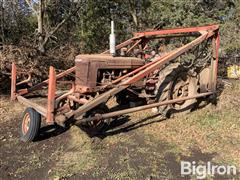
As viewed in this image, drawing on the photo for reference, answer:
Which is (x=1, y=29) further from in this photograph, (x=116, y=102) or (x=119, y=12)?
(x=119, y=12)

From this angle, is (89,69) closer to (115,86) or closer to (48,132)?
(115,86)

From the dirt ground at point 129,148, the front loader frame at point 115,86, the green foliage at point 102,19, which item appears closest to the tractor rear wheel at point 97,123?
the dirt ground at point 129,148

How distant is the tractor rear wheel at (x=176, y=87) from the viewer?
5.78 metres

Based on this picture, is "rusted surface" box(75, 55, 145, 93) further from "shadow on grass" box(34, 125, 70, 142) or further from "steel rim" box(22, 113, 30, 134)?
"steel rim" box(22, 113, 30, 134)

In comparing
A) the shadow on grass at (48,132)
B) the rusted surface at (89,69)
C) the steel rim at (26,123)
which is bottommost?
the shadow on grass at (48,132)

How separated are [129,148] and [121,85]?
1.01 metres

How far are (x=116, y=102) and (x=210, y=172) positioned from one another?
11.4 ft

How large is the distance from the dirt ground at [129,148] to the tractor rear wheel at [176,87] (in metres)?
0.20

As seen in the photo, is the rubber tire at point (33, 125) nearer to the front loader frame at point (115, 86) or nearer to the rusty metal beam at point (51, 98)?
the front loader frame at point (115, 86)

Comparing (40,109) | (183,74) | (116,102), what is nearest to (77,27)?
(116,102)

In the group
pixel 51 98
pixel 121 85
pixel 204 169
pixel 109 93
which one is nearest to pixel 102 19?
pixel 121 85

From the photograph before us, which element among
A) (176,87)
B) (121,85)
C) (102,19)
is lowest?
(176,87)

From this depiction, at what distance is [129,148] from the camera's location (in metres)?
4.54

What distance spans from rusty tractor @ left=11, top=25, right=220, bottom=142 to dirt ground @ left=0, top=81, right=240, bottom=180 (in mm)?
305
